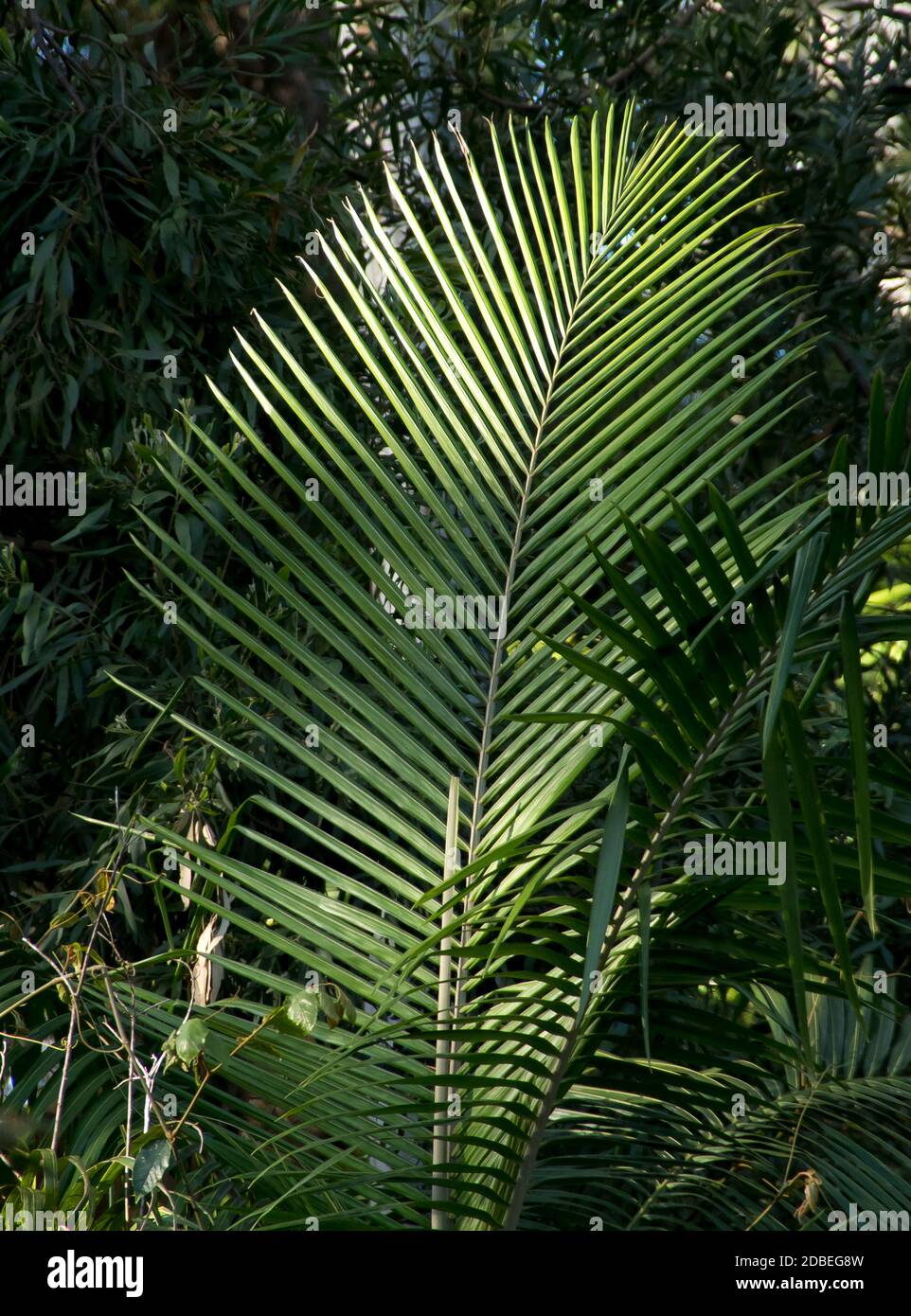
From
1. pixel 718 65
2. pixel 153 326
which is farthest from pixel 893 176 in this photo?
pixel 153 326

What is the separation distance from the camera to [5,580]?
228 cm

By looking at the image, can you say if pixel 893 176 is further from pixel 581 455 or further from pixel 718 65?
pixel 581 455

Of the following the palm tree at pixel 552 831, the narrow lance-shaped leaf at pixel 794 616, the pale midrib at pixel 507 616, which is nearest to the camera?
the narrow lance-shaped leaf at pixel 794 616

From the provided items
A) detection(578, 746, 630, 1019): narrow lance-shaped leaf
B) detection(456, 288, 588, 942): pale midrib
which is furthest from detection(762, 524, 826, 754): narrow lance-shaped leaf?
detection(456, 288, 588, 942): pale midrib

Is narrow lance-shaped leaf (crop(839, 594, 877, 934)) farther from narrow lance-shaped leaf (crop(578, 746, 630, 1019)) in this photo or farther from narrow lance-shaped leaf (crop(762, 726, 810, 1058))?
Answer: narrow lance-shaped leaf (crop(578, 746, 630, 1019))

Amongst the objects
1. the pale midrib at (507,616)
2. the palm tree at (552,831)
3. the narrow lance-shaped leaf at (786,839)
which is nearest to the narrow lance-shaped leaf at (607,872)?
the palm tree at (552,831)

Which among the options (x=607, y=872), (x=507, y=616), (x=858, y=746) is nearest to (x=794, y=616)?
(x=858, y=746)

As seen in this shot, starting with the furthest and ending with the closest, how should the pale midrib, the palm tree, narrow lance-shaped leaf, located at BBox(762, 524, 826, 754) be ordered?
the pale midrib, the palm tree, narrow lance-shaped leaf, located at BBox(762, 524, 826, 754)

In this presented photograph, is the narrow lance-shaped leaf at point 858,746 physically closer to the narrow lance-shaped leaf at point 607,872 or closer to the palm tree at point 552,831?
the palm tree at point 552,831

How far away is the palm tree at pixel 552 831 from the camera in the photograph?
1012 mm

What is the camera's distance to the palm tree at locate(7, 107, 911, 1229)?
39.8 inches

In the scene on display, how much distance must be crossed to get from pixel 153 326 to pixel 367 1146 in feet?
5.86

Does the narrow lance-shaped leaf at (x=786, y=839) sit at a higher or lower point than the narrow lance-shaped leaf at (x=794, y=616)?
lower

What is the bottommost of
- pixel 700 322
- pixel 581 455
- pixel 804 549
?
pixel 804 549
